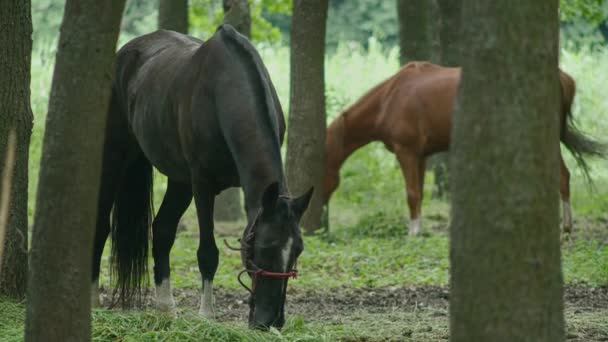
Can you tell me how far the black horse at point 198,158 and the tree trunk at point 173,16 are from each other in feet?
15.4

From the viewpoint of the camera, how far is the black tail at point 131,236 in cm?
826

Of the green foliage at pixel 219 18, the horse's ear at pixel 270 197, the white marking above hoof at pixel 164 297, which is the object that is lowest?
the white marking above hoof at pixel 164 297

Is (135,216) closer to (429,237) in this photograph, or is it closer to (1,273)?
(1,273)

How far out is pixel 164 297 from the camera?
7934mm

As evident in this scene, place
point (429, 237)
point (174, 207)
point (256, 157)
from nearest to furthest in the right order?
point (256, 157), point (174, 207), point (429, 237)

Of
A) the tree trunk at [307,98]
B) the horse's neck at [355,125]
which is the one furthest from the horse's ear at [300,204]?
the horse's neck at [355,125]

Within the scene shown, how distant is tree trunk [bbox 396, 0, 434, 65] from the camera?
16594 mm

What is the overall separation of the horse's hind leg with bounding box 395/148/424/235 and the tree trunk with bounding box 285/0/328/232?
1.68 metres

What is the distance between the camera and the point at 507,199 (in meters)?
3.67

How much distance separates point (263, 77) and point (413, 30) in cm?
967

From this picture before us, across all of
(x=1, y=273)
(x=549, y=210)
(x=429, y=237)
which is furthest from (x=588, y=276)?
(x=549, y=210)

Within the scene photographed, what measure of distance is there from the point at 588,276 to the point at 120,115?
435 centimetres

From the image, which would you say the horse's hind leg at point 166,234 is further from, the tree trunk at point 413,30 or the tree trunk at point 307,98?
the tree trunk at point 413,30

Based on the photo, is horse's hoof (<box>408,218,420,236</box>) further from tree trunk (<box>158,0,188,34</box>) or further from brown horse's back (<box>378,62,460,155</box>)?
tree trunk (<box>158,0,188,34</box>)
